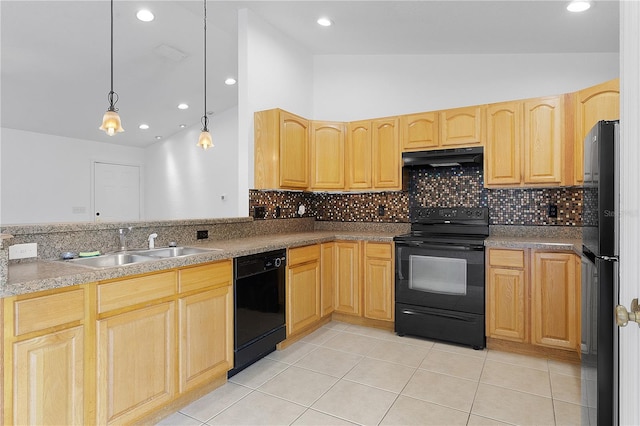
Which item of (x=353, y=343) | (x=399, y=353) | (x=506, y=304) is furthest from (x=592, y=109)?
(x=353, y=343)

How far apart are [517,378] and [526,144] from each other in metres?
1.87

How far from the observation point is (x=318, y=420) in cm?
204

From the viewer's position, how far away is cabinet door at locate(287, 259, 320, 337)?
3.05 metres

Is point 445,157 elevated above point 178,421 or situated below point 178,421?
above

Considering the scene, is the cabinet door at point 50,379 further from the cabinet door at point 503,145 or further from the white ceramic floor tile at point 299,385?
the cabinet door at point 503,145

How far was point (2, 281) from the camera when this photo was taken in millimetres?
1358

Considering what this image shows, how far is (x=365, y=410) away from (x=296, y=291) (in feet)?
3.92

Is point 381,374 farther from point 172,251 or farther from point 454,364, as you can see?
point 172,251

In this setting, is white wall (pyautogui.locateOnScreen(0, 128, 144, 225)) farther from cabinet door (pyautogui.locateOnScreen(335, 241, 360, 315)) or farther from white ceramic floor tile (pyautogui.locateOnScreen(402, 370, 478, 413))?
white ceramic floor tile (pyautogui.locateOnScreen(402, 370, 478, 413))

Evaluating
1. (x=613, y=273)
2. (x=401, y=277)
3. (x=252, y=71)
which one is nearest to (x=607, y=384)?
(x=613, y=273)

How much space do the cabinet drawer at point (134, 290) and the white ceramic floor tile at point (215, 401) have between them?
725 mm

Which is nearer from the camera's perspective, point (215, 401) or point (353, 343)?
point (215, 401)

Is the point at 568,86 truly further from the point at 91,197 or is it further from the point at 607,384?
the point at 91,197

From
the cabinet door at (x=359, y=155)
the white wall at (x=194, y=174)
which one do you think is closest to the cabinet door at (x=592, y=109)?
the cabinet door at (x=359, y=155)
